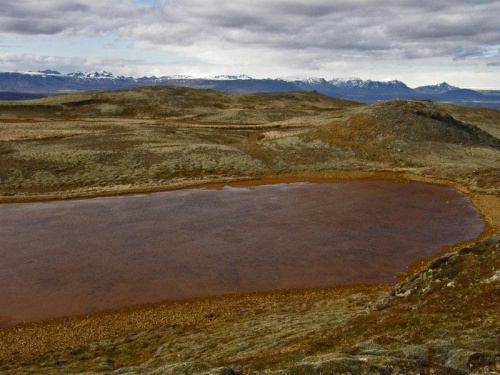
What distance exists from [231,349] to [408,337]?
716 centimetres

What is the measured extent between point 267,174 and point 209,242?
2437 cm

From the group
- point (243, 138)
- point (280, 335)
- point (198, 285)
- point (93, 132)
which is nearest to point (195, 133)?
point (243, 138)

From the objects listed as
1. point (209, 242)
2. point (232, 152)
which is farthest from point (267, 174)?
point (209, 242)

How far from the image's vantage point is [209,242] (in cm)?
3275

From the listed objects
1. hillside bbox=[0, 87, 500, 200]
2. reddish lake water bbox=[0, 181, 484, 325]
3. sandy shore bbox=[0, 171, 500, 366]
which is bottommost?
sandy shore bbox=[0, 171, 500, 366]

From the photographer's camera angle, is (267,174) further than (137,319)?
Yes

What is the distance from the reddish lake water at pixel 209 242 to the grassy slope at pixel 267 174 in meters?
2.70

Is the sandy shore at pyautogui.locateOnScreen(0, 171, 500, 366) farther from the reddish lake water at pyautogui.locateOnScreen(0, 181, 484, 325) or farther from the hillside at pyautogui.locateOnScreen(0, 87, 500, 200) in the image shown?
the hillside at pyautogui.locateOnScreen(0, 87, 500, 200)

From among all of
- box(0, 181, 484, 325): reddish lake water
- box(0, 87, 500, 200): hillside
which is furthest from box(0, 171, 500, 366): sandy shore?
box(0, 87, 500, 200): hillside

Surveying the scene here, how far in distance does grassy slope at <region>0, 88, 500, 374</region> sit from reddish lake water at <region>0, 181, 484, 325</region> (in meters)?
2.70

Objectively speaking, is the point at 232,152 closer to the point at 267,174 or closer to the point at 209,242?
the point at 267,174

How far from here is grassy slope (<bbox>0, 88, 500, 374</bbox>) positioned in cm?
1202

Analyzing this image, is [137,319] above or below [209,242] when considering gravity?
below

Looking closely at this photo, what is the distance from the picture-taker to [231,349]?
15961mm
